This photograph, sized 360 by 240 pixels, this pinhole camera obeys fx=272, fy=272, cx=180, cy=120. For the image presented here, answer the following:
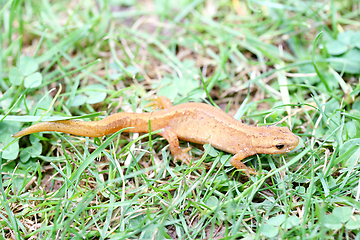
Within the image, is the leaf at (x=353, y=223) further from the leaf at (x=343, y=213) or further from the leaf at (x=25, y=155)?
the leaf at (x=25, y=155)

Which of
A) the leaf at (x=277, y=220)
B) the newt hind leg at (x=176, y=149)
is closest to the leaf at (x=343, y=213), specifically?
the leaf at (x=277, y=220)

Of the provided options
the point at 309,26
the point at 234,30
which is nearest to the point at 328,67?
the point at 309,26

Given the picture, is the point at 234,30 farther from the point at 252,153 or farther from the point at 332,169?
the point at 332,169

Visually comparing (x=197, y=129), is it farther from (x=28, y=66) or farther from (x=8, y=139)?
(x=28, y=66)

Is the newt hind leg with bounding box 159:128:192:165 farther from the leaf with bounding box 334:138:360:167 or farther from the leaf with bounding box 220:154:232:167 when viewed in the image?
the leaf with bounding box 334:138:360:167

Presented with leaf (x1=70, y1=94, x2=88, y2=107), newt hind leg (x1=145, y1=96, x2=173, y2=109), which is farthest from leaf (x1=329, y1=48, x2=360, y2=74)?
leaf (x1=70, y1=94, x2=88, y2=107)
